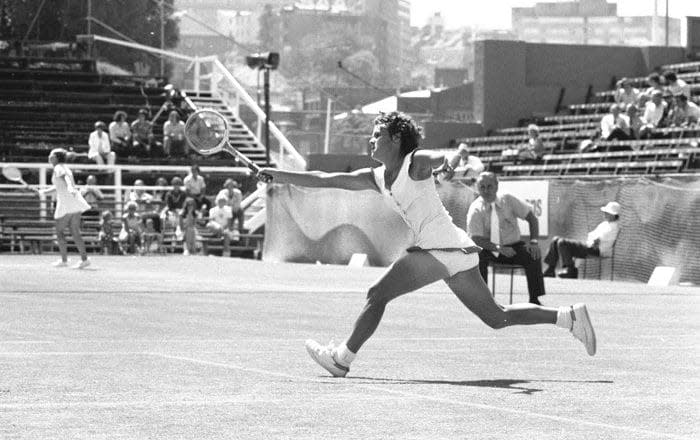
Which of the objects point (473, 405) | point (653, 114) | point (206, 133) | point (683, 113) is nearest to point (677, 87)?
point (653, 114)

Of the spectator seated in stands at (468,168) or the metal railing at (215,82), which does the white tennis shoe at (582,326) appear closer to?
the spectator seated in stands at (468,168)

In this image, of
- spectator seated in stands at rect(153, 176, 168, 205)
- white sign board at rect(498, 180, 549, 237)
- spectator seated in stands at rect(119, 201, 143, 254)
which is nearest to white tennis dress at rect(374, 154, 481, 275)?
white sign board at rect(498, 180, 549, 237)

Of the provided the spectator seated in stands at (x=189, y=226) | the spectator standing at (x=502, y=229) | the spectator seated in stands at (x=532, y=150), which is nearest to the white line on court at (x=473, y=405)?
the spectator standing at (x=502, y=229)

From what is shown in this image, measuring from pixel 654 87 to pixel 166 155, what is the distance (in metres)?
14.2

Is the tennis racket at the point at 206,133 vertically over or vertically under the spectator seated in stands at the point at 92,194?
over

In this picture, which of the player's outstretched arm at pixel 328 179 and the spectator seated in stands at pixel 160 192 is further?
the spectator seated in stands at pixel 160 192

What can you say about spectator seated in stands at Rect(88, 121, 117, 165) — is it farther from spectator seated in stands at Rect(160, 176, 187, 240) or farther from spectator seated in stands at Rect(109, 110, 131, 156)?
spectator seated in stands at Rect(160, 176, 187, 240)

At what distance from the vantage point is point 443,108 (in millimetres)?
57000

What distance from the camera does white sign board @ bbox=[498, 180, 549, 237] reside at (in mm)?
28352

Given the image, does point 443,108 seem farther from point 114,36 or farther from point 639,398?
point 639,398

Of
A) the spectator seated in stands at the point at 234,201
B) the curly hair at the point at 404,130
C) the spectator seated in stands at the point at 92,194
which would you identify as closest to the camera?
the curly hair at the point at 404,130

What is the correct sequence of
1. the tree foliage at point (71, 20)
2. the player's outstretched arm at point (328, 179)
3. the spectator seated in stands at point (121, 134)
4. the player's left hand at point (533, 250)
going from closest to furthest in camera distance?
the player's outstretched arm at point (328, 179), the player's left hand at point (533, 250), the spectator seated in stands at point (121, 134), the tree foliage at point (71, 20)

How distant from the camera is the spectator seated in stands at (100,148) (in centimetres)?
4225

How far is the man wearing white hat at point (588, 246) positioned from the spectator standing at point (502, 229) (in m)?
6.49
